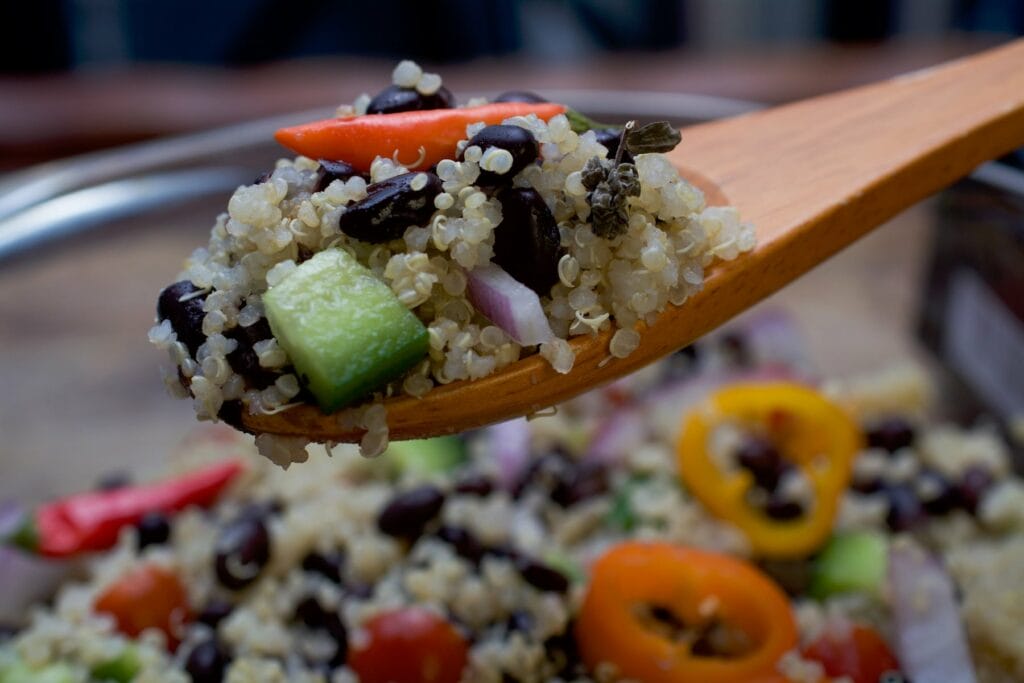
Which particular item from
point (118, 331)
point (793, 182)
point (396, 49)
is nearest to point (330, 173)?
point (793, 182)

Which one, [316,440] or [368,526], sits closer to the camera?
[316,440]

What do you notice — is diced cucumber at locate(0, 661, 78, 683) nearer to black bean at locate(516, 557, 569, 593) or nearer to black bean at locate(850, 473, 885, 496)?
black bean at locate(516, 557, 569, 593)

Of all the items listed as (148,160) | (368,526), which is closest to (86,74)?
(148,160)

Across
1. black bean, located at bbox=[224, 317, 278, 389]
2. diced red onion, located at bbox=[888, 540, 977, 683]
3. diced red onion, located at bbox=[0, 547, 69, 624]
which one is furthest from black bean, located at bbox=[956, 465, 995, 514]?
diced red onion, located at bbox=[0, 547, 69, 624]

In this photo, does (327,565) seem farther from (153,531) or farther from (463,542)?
(153,531)

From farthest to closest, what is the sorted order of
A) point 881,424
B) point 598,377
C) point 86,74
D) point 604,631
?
point 86,74 < point 881,424 < point 604,631 < point 598,377

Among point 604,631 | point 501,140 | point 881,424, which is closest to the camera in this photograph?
point 501,140

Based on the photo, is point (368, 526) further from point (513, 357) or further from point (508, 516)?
point (513, 357)
